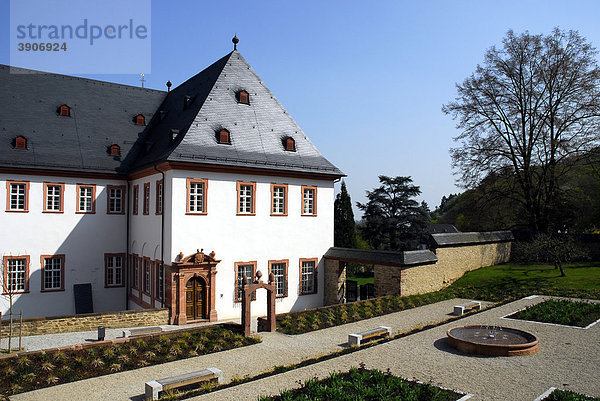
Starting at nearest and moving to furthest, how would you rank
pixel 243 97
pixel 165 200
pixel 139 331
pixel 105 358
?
1. pixel 105 358
2. pixel 139 331
3. pixel 165 200
4. pixel 243 97

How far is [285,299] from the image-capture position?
71.0 feet

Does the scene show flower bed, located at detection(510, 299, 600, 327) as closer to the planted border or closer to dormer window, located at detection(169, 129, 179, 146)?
the planted border

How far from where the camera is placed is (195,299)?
61.9ft

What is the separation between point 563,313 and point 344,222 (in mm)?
27015

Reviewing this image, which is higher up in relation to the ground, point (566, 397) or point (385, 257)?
point (385, 257)

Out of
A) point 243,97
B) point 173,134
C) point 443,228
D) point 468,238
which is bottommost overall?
point 443,228

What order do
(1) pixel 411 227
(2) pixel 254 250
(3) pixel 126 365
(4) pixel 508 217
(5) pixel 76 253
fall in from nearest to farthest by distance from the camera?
(3) pixel 126 365 → (2) pixel 254 250 → (5) pixel 76 253 → (4) pixel 508 217 → (1) pixel 411 227

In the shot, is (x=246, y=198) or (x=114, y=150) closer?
(x=246, y=198)

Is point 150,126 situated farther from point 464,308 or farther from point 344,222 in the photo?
point 344,222

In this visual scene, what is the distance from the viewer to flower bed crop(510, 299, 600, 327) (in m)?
16.1

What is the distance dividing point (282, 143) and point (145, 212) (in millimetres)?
6986

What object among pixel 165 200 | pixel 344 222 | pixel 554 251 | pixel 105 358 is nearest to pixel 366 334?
pixel 105 358

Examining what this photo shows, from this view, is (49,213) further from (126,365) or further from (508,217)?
(508,217)

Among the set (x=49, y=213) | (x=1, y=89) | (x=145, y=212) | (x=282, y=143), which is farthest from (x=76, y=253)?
(x=282, y=143)
